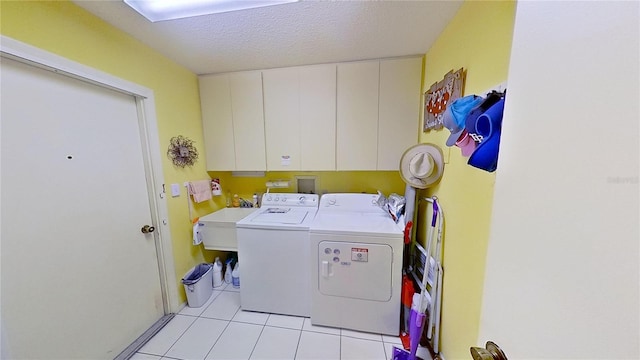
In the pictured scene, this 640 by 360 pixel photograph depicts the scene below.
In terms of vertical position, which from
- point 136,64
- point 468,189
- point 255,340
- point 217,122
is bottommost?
point 255,340

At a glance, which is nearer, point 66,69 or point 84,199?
point 66,69

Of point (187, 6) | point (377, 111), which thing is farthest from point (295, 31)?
point (377, 111)

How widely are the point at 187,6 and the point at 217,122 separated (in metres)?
1.15

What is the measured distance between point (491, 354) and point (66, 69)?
2299mm

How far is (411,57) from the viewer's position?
184 cm

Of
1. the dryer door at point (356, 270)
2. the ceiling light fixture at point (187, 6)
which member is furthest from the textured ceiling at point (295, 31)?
the dryer door at point (356, 270)

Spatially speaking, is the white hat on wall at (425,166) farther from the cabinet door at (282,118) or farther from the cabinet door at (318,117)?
the cabinet door at (282,118)

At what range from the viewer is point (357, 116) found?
6.61ft

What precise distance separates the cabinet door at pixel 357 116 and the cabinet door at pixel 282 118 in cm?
44

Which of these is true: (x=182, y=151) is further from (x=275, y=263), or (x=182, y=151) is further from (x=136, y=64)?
(x=275, y=263)

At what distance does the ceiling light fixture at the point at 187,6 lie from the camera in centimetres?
118

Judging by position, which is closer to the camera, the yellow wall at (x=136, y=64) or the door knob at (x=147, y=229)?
the yellow wall at (x=136, y=64)

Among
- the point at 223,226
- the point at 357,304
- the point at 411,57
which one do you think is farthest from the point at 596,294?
the point at 223,226

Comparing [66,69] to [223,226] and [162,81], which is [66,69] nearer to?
[162,81]
